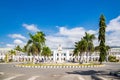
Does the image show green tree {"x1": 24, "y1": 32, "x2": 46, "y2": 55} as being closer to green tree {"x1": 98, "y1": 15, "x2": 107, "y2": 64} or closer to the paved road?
green tree {"x1": 98, "y1": 15, "x2": 107, "y2": 64}

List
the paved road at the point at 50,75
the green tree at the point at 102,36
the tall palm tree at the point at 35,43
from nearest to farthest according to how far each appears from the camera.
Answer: the paved road at the point at 50,75 → the green tree at the point at 102,36 → the tall palm tree at the point at 35,43

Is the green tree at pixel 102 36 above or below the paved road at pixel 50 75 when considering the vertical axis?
above

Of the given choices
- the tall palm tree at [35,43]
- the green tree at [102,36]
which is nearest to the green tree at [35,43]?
the tall palm tree at [35,43]

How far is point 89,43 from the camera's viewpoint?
90250 millimetres

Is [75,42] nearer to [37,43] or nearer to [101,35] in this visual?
[37,43]

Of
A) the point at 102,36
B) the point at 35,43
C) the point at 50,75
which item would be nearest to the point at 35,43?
the point at 35,43

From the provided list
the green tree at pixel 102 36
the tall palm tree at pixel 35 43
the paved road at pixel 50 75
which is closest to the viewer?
the paved road at pixel 50 75

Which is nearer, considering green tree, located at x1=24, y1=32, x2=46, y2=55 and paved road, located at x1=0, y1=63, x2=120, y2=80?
paved road, located at x1=0, y1=63, x2=120, y2=80

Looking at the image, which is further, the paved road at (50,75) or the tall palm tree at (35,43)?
the tall palm tree at (35,43)

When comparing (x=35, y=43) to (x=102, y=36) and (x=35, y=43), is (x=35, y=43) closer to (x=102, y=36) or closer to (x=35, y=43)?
(x=35, y=43)

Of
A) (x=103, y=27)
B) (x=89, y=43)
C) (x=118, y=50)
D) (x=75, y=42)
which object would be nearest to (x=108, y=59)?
(x=75, y=42)

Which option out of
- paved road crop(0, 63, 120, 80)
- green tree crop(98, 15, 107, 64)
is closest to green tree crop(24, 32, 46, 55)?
green tree crop(98, 15, 107, 64)

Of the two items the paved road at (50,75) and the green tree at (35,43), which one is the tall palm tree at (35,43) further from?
the paved road at (50,75)

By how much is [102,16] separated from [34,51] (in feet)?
87.4
